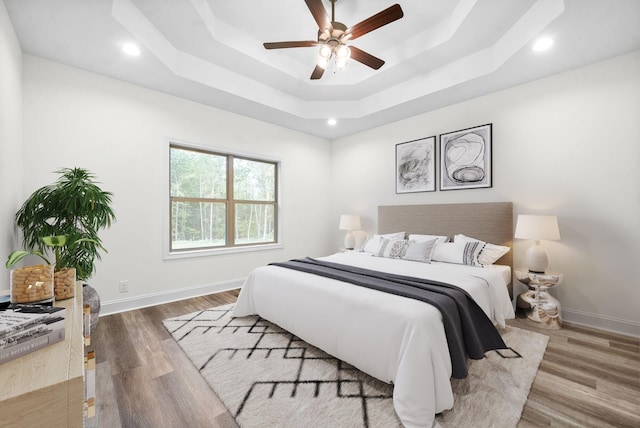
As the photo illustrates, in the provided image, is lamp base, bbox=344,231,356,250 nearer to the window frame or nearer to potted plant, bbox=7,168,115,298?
the window frame

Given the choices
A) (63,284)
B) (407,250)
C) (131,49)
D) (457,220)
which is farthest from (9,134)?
(457,220)

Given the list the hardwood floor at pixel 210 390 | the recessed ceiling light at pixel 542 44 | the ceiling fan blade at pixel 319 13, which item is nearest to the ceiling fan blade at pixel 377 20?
the ceiling fan blade at pixel 319 13

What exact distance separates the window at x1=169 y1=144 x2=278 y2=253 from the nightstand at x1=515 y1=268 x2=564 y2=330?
3.55 meters

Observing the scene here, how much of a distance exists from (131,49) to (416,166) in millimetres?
3676

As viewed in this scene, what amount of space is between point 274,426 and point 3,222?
2463mm

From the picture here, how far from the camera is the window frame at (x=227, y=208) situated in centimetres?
350

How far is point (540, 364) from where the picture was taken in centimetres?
207

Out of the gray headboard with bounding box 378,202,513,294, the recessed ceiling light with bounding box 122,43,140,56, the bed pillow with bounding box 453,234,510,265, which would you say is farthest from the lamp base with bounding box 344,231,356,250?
the recessed ceiling light with bounding box 122,43,140,56

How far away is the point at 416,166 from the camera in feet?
13.6

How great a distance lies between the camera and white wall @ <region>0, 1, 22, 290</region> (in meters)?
1.98

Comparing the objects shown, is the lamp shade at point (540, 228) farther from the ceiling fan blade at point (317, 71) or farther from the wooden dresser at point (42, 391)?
the wooden dresser at point (42, 391)

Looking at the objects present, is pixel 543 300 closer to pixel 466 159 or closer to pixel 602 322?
pixel 602 322

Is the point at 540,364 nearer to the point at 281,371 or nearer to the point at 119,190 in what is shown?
the point at 281,371

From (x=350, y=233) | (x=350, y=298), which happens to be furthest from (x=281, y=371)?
(x=350, y=233)
